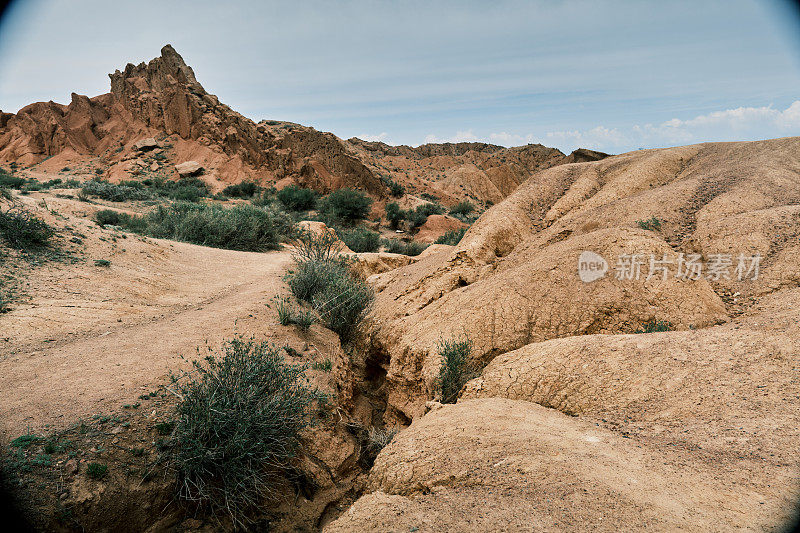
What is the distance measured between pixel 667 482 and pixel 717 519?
1.25 ft

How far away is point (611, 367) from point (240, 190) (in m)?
30.0

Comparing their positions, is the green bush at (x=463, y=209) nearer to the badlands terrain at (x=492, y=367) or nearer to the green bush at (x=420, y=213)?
the green bush at (x=420, y=213)

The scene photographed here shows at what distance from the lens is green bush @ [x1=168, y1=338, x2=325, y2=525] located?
10.9ft

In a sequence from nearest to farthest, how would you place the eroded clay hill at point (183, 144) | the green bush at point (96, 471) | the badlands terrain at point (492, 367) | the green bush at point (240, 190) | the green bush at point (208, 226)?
Answer: 1. the badlands terrain at point (492, 367)
2. the green bush at point (96, 471)
3. the green bush at point (208, 226)
4. the green bush at point (240, 190)
5. the eroded clay hill at point (183, 144)

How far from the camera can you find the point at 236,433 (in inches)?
133

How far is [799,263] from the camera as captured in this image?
4719 millimetres

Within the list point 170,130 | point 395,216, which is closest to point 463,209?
point 395,216

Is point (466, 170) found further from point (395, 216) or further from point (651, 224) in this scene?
point (651, 224)

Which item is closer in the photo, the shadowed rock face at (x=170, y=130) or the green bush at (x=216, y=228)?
the green bush at (x=216, y=228)

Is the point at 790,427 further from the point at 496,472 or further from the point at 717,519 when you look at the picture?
the point at 496,472

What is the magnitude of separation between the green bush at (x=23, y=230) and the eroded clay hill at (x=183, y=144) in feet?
81.2

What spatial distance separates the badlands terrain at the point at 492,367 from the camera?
2424mm

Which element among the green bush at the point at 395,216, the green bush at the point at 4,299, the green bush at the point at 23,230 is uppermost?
the green bush at the point at 395,216

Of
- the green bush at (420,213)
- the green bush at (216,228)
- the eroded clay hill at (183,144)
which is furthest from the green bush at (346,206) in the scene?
the green bush at (216,228)
